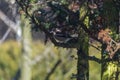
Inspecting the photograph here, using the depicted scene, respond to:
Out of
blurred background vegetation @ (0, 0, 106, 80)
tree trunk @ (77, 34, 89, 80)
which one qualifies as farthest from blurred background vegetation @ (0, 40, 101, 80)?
tree trunk @ (77, 34, 89, 80)

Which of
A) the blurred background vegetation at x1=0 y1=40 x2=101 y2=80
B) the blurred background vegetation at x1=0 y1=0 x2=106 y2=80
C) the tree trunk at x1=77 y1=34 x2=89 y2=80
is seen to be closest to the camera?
the tree trunk at x1=77 y1=34 x2=89 y2=80

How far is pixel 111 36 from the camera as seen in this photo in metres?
5.89

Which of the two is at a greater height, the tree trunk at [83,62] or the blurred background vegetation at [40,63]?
the tree trunk at [83,62]

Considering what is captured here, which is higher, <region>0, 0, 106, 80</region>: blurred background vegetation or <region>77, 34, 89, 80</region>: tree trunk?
<region>77, 34, 89, 80</region>: tree trunk

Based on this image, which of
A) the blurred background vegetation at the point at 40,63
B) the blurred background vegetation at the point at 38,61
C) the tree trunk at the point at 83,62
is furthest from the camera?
the blurred background vegetation at the point at 40,63

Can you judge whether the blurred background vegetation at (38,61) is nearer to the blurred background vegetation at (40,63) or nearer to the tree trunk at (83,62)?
the blurred background vegetation at (40,63)

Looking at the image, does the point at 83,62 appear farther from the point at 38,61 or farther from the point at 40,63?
the point at 40,63

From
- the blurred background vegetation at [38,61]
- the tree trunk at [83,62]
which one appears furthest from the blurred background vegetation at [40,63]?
the tree trunk at [83,62]

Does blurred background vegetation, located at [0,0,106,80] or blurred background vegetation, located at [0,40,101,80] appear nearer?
blurred background vegetation, located at [0,0,106,80]

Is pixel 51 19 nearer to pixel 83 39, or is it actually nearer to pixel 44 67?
pixel 83 39

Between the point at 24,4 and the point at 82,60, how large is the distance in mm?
904

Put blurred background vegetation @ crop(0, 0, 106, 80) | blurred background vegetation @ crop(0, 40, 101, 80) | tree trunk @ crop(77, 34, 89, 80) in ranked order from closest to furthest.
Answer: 1. tree trunk @ crop(77, 34, 89, 80)
2. blurred background vegetation @ crop(0, 0, 106, 80)
3. blurred background vegetation @ crop(0, 40, 101, 80)

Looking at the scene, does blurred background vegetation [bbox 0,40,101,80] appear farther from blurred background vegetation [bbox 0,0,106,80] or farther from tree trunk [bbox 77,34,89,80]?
tree trunk [bbox 77,34,89,80]

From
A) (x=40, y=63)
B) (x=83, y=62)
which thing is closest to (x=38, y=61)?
(x=40, y=63)
